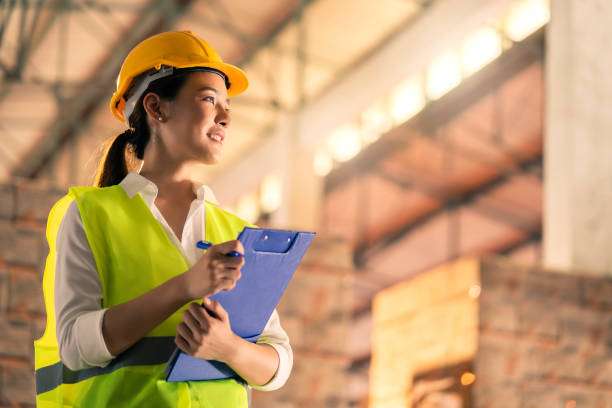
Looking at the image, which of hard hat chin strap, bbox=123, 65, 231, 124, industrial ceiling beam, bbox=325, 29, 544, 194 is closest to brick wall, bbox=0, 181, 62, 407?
hard hat chin strap, bbox=123, 65, 231, 124

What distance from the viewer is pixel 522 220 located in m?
18.5

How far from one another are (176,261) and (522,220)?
17.3 metres

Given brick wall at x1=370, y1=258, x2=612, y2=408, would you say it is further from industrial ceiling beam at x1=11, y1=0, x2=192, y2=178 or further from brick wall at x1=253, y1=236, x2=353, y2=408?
industrial ceiling beam at x1=11, y1=0, x2=192, y2=178

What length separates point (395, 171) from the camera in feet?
60.2

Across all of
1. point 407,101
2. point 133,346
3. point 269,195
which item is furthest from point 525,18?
point 133,346

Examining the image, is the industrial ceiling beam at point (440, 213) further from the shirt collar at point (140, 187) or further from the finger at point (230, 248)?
the finger at point (230, 248)

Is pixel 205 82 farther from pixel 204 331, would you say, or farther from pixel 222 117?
pixel 204 331

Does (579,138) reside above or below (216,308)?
above

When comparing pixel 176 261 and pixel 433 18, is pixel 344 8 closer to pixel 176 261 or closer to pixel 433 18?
pixel 433 18

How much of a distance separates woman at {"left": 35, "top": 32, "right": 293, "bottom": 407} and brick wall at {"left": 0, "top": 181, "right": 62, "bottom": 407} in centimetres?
384

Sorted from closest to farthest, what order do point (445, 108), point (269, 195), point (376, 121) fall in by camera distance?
point (445, 108), point (376, 121), point (269, 195)

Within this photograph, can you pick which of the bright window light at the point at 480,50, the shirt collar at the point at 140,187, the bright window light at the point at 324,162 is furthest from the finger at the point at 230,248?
the bright window light at the point at 324,162

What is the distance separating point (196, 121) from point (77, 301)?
0.49 metres

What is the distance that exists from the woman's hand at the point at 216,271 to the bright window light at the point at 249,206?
17.6m
